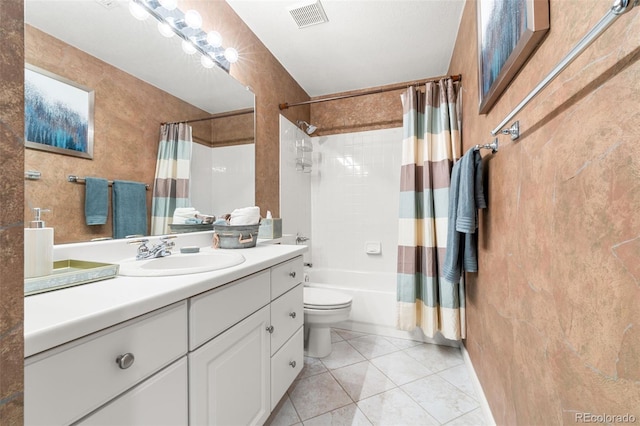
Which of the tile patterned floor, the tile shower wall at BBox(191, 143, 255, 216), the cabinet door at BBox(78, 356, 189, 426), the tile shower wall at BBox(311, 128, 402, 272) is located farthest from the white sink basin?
the tile shower wall at BBox(311, 128, 402, 272)

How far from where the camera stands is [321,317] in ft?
5.99

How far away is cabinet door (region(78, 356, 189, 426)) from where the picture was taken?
22.0 inches

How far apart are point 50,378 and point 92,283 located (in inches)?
13.7

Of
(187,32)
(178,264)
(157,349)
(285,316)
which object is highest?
(187,32)

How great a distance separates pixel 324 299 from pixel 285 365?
0.68 metres

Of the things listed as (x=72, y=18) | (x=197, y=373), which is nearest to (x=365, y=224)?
(x=197, y=373)

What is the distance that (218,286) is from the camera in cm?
86

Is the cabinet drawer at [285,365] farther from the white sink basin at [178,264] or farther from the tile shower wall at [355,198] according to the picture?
the tile shower wall at [355,198]

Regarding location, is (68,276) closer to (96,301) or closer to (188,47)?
(96,301)

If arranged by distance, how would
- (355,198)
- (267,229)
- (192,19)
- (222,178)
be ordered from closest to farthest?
(192,19) → (222,178) → (267,229) → (355,198)

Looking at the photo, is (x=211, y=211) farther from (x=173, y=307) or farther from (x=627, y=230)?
(x=627, y=230)

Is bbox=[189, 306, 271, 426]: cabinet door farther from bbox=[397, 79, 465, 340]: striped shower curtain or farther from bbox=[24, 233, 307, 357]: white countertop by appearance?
bbox=[397, 79, 465, 340]: striped shower curtain

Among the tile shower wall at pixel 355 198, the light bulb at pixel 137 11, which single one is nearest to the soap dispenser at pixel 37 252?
the light bulb at pixel 137 11

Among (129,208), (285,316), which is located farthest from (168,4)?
(285,316)
